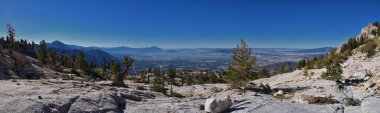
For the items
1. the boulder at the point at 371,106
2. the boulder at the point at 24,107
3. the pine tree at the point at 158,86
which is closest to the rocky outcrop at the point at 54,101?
the boulder at the point at 24,107

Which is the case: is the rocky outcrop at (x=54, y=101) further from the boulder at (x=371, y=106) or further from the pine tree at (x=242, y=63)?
the pine tree at (x=242, y=63)

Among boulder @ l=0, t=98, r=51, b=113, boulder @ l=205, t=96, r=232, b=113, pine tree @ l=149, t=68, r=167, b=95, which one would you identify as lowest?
pine tree @ l=149, t=68, r=167, b=95

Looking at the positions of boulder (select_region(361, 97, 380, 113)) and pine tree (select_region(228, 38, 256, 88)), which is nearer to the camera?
boulder (select_region(361, 97, 380, 113))

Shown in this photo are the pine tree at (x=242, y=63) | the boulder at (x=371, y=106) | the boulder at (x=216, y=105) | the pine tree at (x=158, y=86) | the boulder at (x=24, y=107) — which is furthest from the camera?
the pine tree at (x=158, y=86)

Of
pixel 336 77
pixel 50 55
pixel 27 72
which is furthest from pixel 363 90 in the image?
pixel 50 55

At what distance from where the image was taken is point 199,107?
44.2m

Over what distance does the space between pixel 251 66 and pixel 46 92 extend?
1960 inches

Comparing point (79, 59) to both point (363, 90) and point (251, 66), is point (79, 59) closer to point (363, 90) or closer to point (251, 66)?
point (251, 66)

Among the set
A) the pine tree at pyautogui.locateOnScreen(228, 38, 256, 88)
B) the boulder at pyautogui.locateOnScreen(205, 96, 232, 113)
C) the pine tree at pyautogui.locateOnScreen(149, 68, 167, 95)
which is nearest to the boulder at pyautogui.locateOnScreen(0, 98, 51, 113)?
the boulder at pyautogui.locateOnScreen(205, 96, 232, 113)

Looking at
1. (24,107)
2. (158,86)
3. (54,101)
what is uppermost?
(54,101)

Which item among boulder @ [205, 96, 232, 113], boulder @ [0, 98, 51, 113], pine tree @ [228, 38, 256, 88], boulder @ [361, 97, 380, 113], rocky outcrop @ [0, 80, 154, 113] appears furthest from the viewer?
pine tree @ [228, 38, 256, 88]

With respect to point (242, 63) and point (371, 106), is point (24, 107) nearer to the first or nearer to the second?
point (371, 106)

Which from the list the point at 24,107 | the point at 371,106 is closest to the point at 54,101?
the point at 24,107

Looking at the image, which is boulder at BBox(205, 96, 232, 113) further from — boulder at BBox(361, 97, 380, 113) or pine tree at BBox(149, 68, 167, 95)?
pine tree at BBox(149, 68, 167, 95)
